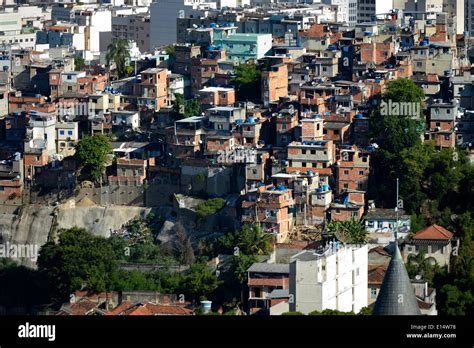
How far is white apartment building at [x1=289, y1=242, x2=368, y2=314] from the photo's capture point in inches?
602

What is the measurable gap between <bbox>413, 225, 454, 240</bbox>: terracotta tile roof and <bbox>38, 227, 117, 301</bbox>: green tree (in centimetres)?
441

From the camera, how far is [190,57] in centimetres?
2852

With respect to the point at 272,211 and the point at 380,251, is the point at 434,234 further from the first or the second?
the point at 272,211

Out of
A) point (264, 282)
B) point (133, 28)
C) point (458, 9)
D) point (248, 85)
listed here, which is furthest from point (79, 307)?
point (458, 9)

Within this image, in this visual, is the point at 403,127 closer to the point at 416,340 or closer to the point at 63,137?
the point at 63,137

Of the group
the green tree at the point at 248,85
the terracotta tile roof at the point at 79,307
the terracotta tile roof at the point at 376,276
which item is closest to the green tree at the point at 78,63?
the green tree at the point at 248,85

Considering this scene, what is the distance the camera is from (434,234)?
19.5 meters

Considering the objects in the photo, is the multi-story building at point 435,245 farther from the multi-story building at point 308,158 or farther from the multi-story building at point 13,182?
the multi-story building at point 13,182

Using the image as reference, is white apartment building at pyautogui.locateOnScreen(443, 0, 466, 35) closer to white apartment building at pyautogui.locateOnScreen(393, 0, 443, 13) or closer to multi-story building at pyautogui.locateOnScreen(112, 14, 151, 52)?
white apartment building at pyautogui.locateOnScreen(393, 0, 443, 13)

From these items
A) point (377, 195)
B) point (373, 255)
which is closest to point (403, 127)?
point (377, 195)

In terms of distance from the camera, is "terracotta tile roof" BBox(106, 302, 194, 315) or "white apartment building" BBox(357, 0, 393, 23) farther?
"white apartment building" BBox(357, 0, 393, 23)

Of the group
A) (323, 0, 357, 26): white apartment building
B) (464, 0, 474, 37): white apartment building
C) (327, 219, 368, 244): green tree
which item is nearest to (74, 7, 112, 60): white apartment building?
(323, 0, 357, 26): white apartment building

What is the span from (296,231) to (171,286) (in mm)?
2678

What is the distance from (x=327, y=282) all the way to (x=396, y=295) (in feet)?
11.2
